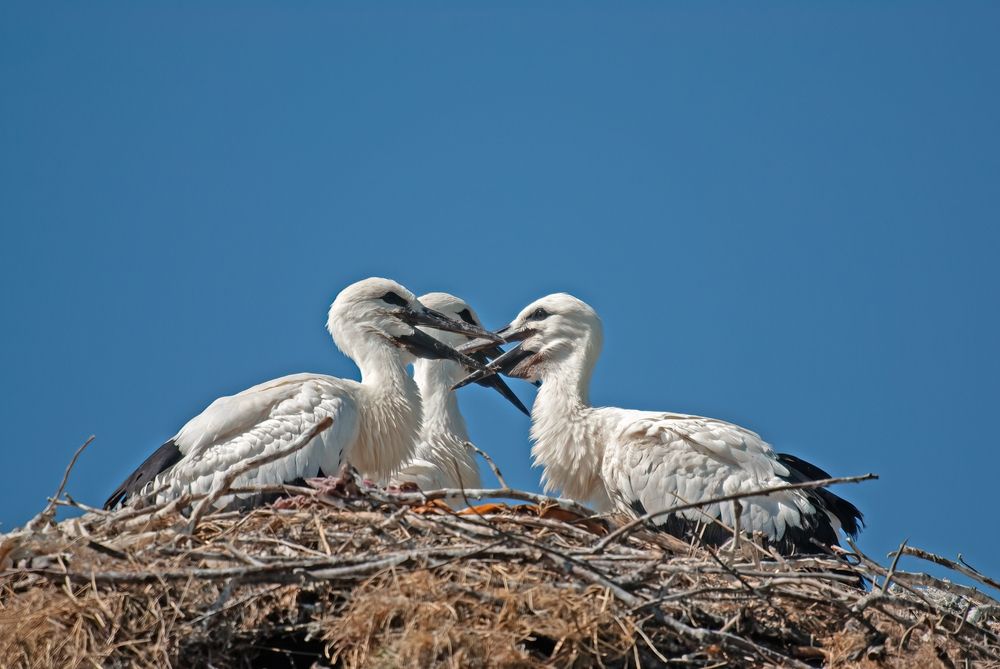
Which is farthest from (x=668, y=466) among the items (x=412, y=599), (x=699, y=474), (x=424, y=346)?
(x=412, y=599)

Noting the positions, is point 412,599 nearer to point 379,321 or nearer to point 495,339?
point 379,321

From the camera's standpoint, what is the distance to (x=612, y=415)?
726 centimetres

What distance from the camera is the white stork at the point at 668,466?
22.1ft

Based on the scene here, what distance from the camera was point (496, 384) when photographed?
829 centimetres

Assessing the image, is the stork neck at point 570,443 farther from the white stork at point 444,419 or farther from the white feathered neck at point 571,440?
the white stork at point 444,419

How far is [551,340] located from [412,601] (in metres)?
3.37

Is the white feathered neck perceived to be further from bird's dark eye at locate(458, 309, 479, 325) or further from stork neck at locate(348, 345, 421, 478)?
bird's dark eye at locate(458, 309, 479, 325)

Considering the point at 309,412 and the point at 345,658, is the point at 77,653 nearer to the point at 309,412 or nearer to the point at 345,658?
the point at 345,658

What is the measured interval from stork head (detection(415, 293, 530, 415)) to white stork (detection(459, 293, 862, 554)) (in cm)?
72

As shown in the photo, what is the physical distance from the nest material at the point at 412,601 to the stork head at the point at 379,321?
7.90 feet

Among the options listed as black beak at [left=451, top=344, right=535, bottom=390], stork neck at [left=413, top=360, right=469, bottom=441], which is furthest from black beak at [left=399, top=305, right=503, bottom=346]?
stork neck at [left=413, top=360, right=469, bottom=441]

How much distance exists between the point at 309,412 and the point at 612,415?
1563 millimetres

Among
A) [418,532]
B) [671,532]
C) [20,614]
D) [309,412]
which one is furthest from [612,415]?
[20,614]

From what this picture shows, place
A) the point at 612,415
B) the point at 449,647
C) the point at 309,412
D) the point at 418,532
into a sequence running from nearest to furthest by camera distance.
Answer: the point at 449,647 → the point at 418,532 → the point at 309,412 → the point at 612,415
